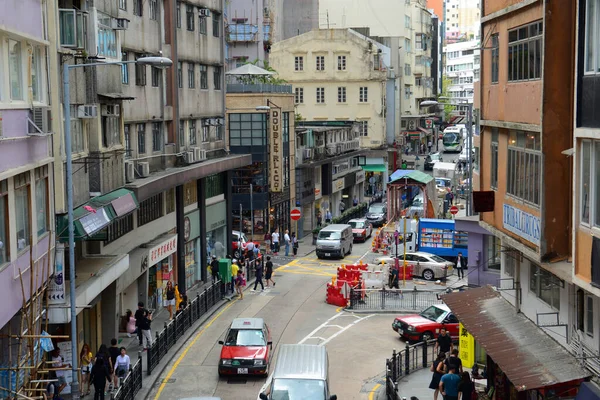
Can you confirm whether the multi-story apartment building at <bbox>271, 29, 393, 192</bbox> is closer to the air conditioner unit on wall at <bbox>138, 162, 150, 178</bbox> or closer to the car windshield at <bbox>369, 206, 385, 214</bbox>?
the car windshield at <bbox>369, 206, 385, 214</bbox>

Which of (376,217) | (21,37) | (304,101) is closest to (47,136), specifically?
(21,37)

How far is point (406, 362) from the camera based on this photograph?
26.3 meters

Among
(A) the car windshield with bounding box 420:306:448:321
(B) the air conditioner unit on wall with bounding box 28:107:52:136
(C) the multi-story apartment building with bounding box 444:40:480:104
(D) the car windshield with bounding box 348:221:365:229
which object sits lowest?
(D) the car windshield with bounding box 348:221:365:229

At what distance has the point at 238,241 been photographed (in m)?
49.8

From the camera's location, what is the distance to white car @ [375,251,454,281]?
141ft

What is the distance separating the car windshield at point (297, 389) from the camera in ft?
68.7

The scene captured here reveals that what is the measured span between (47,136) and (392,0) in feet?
262

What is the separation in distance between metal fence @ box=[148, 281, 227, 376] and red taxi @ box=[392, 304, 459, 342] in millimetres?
7091

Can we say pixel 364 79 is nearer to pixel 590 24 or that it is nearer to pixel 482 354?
pixel 482 354

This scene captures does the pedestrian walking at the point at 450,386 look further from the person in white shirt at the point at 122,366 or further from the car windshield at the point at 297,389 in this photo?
the person in white shirt at the point at 122,366

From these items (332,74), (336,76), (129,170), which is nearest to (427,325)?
(129,170)

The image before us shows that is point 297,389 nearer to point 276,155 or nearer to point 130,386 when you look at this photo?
point 130,386

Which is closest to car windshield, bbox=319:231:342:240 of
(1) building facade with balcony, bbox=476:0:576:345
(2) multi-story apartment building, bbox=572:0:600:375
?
(1) building facade with balcony, bbox=476:0:576:345

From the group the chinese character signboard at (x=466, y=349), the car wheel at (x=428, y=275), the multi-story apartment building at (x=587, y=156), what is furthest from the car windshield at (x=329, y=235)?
the multi-story apartment building at (x=587, y=156)
